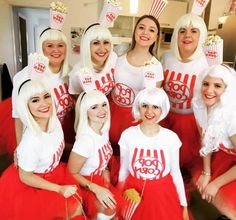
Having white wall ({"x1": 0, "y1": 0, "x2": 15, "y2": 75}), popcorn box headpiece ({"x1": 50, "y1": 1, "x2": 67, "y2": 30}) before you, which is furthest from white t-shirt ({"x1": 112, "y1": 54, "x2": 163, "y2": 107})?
white wall ({"x1": 0, "y1": 0, "x2": 15, "y2": 75})

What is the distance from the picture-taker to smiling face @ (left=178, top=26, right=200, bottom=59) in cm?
Answer: 168

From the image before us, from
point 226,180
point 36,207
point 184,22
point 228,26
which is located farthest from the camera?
point 228,26

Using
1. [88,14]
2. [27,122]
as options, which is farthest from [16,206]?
[88,14]

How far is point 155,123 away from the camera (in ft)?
4.79

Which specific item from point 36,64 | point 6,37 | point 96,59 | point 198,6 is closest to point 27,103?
point 36,64

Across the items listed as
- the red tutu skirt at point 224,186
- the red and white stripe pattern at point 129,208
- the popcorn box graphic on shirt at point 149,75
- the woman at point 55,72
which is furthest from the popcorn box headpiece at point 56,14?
the red tutu skirt at point 224,186

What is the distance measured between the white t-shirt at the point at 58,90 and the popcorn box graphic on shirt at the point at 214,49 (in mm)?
902

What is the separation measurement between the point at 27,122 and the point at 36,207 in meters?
0.41

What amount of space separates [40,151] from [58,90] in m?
0.51

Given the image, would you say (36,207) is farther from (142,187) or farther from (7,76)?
(7,76)

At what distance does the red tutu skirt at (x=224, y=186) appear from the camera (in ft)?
4.39

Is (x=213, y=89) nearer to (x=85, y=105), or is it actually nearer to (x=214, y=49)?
(x=214, y=49)

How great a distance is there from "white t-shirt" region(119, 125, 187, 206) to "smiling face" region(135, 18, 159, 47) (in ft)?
1.87

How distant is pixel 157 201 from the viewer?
1356 mm
